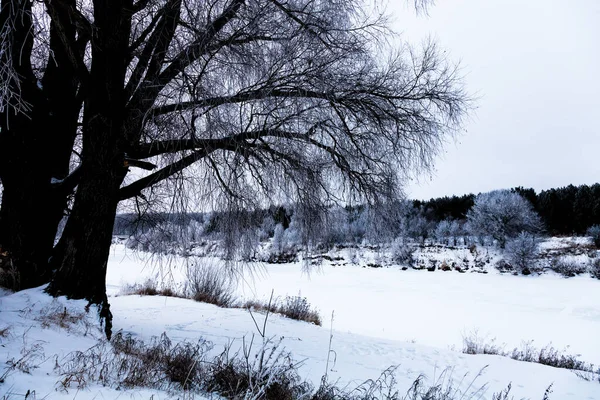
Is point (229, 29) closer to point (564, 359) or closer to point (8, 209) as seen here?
point (8, 209)

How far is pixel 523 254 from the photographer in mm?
21859

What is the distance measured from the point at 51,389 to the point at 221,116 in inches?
118

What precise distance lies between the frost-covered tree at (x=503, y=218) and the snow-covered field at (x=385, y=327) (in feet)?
24.3

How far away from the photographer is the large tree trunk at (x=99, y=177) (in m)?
4.32

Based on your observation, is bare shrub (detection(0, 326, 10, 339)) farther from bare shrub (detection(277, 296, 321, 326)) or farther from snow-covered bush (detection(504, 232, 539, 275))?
snow-covered bush (detection(504, 232, 539, 275))

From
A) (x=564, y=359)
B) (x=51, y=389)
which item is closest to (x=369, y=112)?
(x=51, y=389)

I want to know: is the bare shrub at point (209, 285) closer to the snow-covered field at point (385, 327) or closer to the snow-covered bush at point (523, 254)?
the snow-covered field at point (385, 327)

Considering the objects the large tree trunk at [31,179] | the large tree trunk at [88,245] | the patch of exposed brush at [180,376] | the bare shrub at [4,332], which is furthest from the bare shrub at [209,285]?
the bare shrub at [4,332]

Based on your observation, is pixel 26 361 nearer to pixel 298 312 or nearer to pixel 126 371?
pixel 126 371

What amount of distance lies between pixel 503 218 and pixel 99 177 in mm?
30042

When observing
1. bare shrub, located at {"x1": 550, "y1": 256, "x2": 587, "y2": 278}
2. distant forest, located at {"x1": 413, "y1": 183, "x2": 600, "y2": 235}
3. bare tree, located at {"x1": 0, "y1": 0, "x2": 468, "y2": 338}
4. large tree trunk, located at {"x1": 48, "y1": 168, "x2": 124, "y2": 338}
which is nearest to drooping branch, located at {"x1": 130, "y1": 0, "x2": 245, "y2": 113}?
bare tree, located at {"x1": 0, "y1": 0, "x2": 468, "y2": 338}

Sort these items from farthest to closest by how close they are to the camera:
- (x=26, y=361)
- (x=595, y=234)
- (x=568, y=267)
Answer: (x=595, y=234) < (x=568, y=267) < (x=26, y=361)

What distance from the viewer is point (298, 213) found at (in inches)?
213

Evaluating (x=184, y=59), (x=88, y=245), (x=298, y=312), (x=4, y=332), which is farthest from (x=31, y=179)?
(x=298, y=312)
